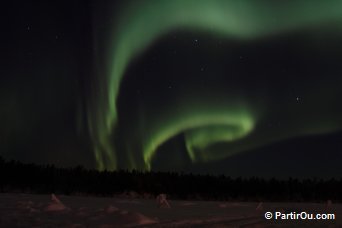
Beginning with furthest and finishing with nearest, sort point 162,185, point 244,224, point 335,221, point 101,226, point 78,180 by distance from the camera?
point 162,185 < point 78,180 < point 335,221 < point 244,224 < point 101,226

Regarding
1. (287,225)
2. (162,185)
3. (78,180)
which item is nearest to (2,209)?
(287,225)

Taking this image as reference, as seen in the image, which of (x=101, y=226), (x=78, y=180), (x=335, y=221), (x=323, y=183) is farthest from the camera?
(x=323, y=183)

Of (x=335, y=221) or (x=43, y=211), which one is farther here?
(x=335, y=221)

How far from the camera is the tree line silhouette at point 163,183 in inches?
1105

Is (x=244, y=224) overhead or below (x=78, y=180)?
below

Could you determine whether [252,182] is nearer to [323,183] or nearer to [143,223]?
[323,183]

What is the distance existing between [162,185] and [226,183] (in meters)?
6.01

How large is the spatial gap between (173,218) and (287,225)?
7.69ft

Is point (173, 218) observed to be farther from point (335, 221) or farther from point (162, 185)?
point (162, 185)

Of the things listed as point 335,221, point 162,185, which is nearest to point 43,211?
point 335,221

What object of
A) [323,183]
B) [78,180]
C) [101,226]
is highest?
[323,183]

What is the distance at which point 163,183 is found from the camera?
33.2 m

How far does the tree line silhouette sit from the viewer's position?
28.1 metres

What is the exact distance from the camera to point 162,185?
32531 mm
